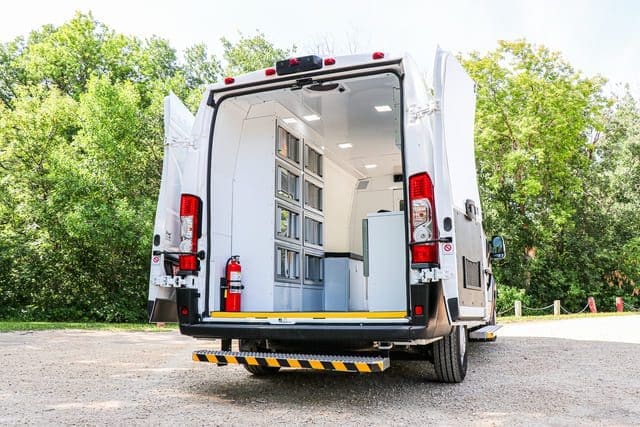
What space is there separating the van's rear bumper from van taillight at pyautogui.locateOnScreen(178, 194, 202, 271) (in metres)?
0.52

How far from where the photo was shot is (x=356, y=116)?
6.71m

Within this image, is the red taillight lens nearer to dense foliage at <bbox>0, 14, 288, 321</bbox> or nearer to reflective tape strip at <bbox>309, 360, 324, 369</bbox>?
reflective tape strip at <bbox>309, 360, 324, 369</bbox>

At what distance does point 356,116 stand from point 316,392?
311cm

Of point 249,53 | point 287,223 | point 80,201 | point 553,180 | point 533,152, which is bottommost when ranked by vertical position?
point 287,223

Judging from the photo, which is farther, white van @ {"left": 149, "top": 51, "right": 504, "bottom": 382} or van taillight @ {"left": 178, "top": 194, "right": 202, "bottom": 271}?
van taillight @ {"left": 178, "top": 194, "right": 202, "bottom": 271}

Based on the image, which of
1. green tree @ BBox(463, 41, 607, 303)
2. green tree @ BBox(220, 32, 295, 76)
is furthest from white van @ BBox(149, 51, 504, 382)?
green tree @ BBox(220, 32, 295, 76)

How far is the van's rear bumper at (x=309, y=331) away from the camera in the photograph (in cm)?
419

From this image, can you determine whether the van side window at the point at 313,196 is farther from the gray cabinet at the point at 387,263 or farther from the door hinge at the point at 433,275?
the door hinge at the point at 433,275

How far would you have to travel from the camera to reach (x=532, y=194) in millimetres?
23781

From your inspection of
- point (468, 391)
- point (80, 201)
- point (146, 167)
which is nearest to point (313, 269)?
point (468, 391)

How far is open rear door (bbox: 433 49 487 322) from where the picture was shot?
14.0 feet

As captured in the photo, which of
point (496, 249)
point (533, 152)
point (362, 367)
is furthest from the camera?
point (533, 152)

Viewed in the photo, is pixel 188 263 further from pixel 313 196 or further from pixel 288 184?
pixel 313 196

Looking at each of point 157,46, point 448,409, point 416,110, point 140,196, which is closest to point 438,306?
point 448,409
